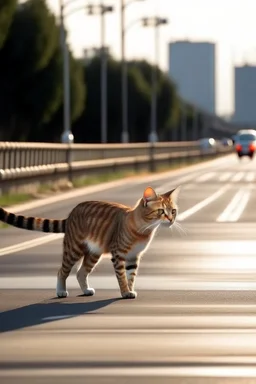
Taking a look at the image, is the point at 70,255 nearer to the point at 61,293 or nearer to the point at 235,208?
the point at 61,293

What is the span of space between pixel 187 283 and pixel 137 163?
60.9 meters

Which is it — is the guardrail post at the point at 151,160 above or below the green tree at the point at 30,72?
below

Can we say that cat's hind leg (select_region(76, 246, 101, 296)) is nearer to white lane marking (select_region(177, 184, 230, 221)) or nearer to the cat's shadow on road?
the cat's shadow on road

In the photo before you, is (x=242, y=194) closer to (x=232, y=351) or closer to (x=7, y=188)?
(x=7, y=188)

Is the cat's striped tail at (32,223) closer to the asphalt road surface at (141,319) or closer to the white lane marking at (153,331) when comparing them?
the asphalt road surface at (141,319)

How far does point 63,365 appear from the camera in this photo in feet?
38.8

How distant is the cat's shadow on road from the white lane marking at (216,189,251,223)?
1848 cm

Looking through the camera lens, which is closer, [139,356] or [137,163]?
[139,356]

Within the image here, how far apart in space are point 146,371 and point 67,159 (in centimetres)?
4596

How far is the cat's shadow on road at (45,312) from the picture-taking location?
1474cm

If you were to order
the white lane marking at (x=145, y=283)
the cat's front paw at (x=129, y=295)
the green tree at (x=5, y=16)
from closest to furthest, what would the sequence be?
the cat's front paw at (x=129, y=295) → the white lane marking at (x=145, y=283) → the green tree at (x=5, y=16)

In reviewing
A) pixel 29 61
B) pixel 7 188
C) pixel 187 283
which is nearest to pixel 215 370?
pixel 187 283

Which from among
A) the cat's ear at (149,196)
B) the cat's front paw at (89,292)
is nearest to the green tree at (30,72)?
the cat's front paw at (89,292)

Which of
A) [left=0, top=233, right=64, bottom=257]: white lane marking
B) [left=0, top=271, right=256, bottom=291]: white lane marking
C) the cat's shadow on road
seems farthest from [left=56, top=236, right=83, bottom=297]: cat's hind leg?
Result: [left=0, top=233, right=64, bottom=257]: white lane marking
